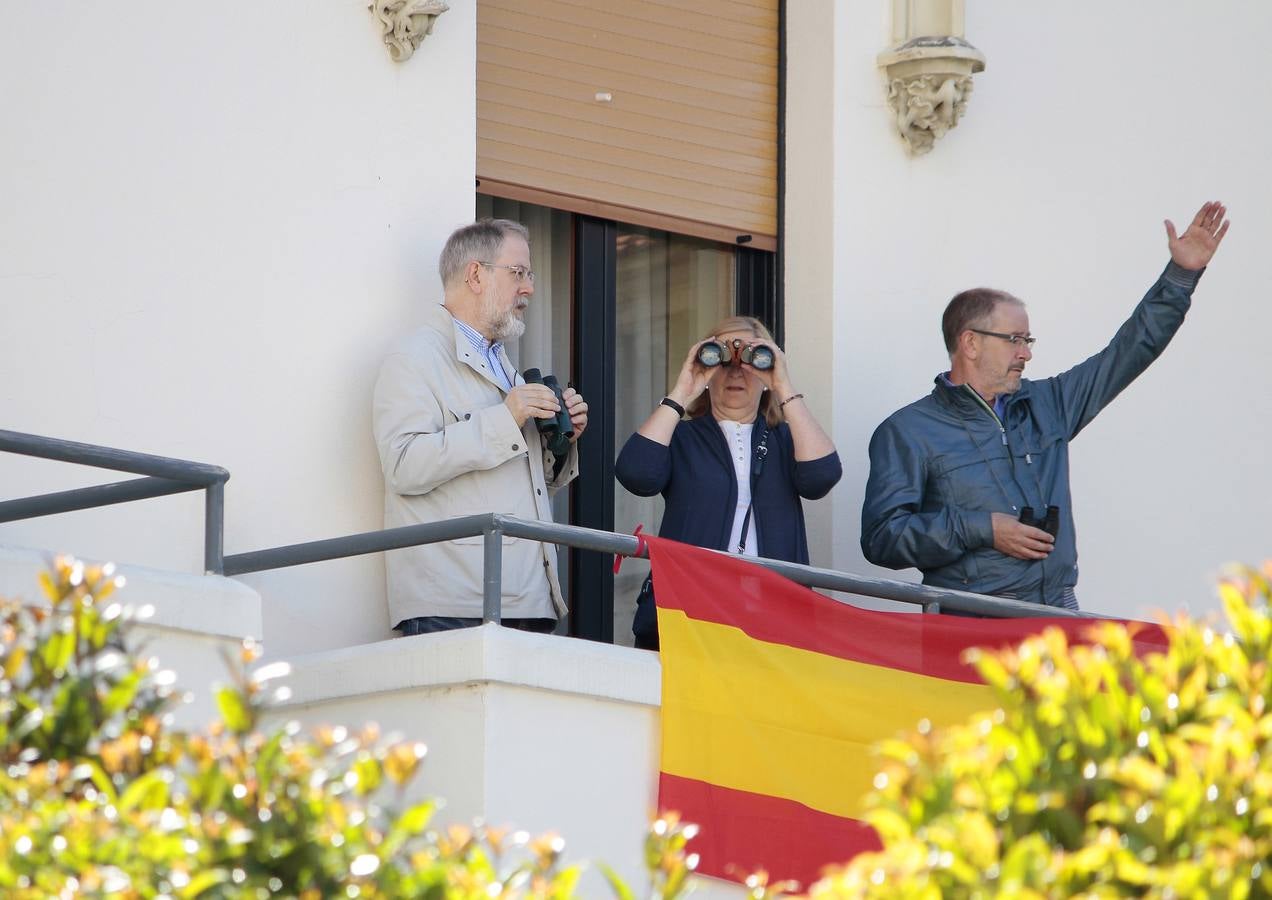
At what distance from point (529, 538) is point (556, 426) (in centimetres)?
93

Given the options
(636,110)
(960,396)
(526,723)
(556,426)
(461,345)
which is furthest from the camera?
(636,110)

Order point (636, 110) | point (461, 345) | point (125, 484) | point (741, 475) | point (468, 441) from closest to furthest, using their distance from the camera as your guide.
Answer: point (125, 484)
point (468, 441)
point (461, 345)
point (741, 475)
point (636, 110)

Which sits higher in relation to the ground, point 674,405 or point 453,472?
point 674,405

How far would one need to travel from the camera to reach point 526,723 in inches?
212

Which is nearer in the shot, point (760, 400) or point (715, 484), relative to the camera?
point (715, 484)

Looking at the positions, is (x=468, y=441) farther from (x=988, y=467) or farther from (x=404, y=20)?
(x=988, y=467)

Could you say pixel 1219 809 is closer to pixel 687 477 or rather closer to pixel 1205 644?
pixel 1205 644

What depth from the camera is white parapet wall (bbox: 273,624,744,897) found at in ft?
17.4

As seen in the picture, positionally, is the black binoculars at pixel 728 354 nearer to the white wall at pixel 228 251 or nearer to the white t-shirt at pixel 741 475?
the white t-shirt at pixel 741 475

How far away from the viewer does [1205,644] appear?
2.96 meters

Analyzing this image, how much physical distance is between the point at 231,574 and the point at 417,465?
64 centimetres

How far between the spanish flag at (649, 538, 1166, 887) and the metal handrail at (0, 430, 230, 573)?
1172 mm

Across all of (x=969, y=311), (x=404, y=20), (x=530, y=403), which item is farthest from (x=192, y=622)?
(x=969, y=311)

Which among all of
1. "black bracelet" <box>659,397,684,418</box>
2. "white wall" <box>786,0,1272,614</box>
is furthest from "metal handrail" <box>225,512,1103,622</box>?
"white wall" <box>786,0,1272,614</box>
